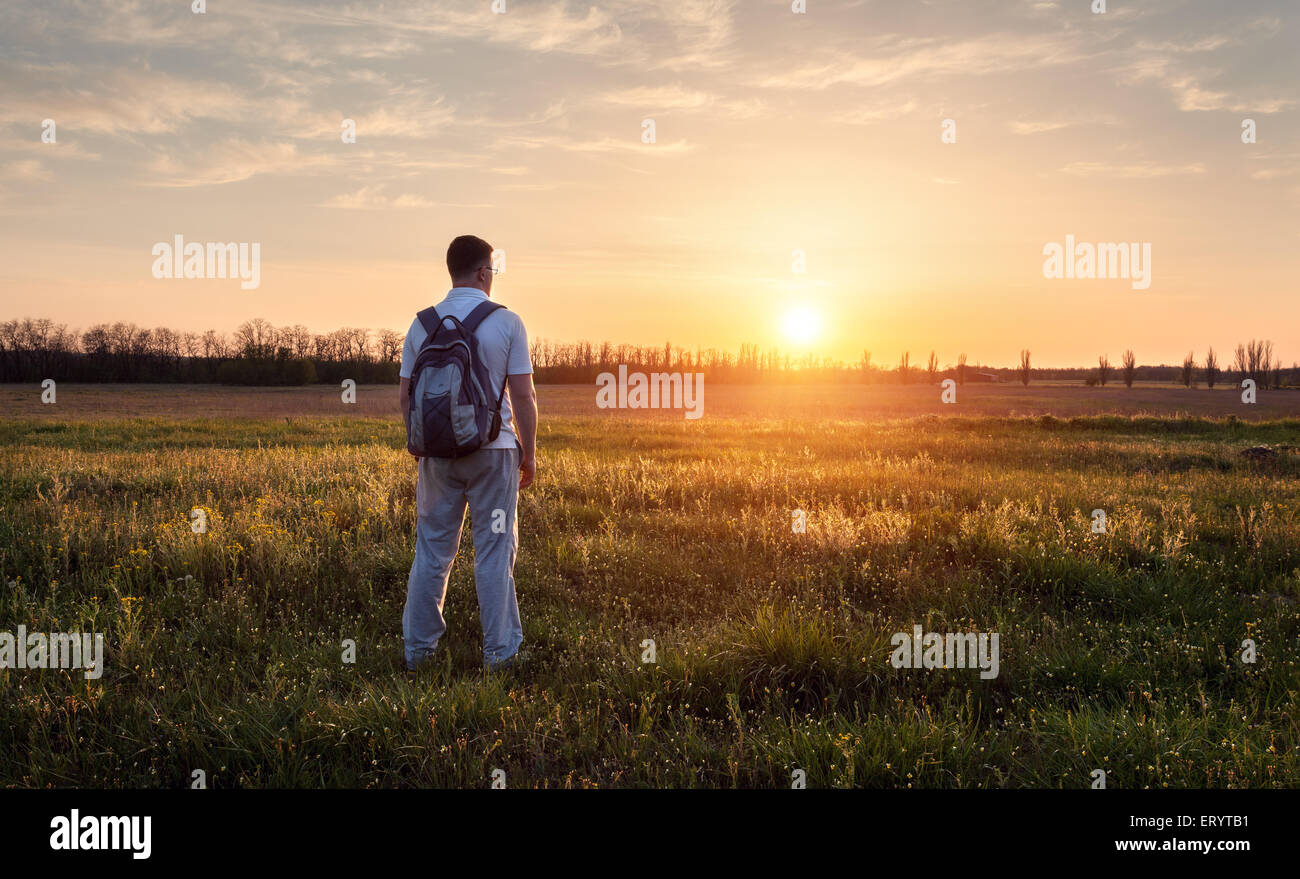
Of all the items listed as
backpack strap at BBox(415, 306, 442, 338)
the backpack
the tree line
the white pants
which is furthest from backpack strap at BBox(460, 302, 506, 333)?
the tree line

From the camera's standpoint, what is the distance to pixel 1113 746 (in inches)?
128

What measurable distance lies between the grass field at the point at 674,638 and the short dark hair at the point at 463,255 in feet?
8.37

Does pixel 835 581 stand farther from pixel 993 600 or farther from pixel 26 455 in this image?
pixel 26 455

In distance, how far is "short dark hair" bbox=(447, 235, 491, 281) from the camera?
4371mm

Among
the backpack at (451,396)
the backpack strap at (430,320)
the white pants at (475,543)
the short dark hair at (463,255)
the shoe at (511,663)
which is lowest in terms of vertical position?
the shoe at (511,663)

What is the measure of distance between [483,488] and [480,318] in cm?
108

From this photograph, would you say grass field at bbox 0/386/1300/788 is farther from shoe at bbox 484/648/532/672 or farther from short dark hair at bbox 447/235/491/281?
short dark hair at bbox 447/235/491/281

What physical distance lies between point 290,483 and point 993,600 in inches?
368

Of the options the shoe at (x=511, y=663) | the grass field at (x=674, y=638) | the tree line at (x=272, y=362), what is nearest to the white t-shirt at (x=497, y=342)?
the shoe at (x=511, y=663)

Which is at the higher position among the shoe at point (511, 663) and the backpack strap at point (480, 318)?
the backpack strap at point (480, 318)

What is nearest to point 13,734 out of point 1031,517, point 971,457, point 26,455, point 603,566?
point 603,566

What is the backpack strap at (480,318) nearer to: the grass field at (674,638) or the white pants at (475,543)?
the white pants at (475,543)

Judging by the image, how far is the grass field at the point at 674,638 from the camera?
10.8ft

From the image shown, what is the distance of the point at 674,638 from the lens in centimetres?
464
